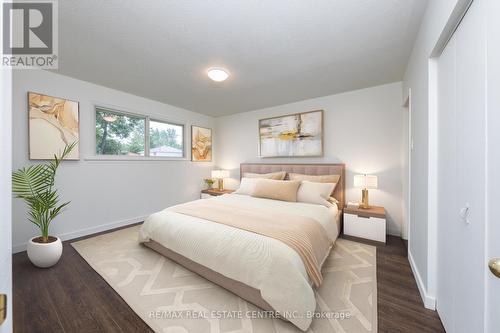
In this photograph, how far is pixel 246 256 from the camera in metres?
1.58

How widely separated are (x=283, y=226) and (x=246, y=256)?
0.49 metres

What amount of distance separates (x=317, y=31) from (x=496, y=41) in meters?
1.33

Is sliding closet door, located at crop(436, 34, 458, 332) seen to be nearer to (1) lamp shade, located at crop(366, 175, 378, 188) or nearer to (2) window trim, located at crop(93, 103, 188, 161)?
(1) lamp shade, located at crop(366, 175, 378, 188)

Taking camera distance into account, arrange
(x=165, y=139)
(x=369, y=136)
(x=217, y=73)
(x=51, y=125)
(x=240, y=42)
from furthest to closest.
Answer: (x=165, y=139) < (x=369, y=136) < (x=51, y=125) < (x=217, y=73) < (x=240, y=42)

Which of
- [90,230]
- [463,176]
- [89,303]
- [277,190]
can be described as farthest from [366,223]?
[90,230]

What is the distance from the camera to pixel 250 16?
5.47 ft

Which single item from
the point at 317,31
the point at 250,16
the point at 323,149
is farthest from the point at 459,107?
the point at 323,149

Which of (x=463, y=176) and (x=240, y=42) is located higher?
(x=240, y=42)

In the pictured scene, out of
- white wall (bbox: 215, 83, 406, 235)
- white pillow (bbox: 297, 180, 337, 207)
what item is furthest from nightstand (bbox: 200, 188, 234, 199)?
white pillow (bbox: 297, 180, 337, 207)

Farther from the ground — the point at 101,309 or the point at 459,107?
the point at 459,107

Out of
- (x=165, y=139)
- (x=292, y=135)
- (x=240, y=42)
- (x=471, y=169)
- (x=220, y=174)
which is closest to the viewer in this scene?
(x=471, y=169)

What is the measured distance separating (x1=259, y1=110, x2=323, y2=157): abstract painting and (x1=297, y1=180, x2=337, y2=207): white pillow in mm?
815

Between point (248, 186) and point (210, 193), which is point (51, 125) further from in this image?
point (248, 186)

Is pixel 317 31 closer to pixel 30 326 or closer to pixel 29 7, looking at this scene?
pixel 29 7
